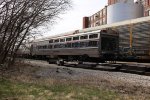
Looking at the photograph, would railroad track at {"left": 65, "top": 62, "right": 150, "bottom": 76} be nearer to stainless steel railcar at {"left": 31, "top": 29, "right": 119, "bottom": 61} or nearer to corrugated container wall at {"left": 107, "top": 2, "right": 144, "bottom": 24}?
stainless steel railcar at {"left": 31, "top": 29, "right": 119, "bottom": 61}

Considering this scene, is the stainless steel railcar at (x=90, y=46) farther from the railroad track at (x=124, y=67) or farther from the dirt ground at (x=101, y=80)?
the dirt ground at (x=101, y=80)

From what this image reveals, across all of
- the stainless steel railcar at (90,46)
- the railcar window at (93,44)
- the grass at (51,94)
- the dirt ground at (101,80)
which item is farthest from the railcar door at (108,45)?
the grass at (51,94)

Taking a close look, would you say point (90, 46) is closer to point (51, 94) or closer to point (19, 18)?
point (19, 18)

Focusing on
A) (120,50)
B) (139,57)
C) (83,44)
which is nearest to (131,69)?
(139,57)

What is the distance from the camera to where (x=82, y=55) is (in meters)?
26.7

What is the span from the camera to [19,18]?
18625 millimetres

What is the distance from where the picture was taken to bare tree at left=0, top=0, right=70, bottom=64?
17016mm

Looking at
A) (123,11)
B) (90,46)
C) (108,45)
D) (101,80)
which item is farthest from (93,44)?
(123,11)

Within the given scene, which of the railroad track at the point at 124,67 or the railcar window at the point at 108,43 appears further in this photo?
the railcar window at the point at 108,43

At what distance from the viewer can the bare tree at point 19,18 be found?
1702cm

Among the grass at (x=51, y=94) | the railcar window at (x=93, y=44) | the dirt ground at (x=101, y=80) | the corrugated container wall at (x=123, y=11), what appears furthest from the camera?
the corrugated container wall at (x=123, y=11)

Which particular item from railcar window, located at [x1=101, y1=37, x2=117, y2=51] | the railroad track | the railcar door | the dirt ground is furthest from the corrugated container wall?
the dirt ground

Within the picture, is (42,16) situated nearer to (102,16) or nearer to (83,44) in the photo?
(83,44)

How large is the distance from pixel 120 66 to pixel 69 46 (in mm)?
8579
